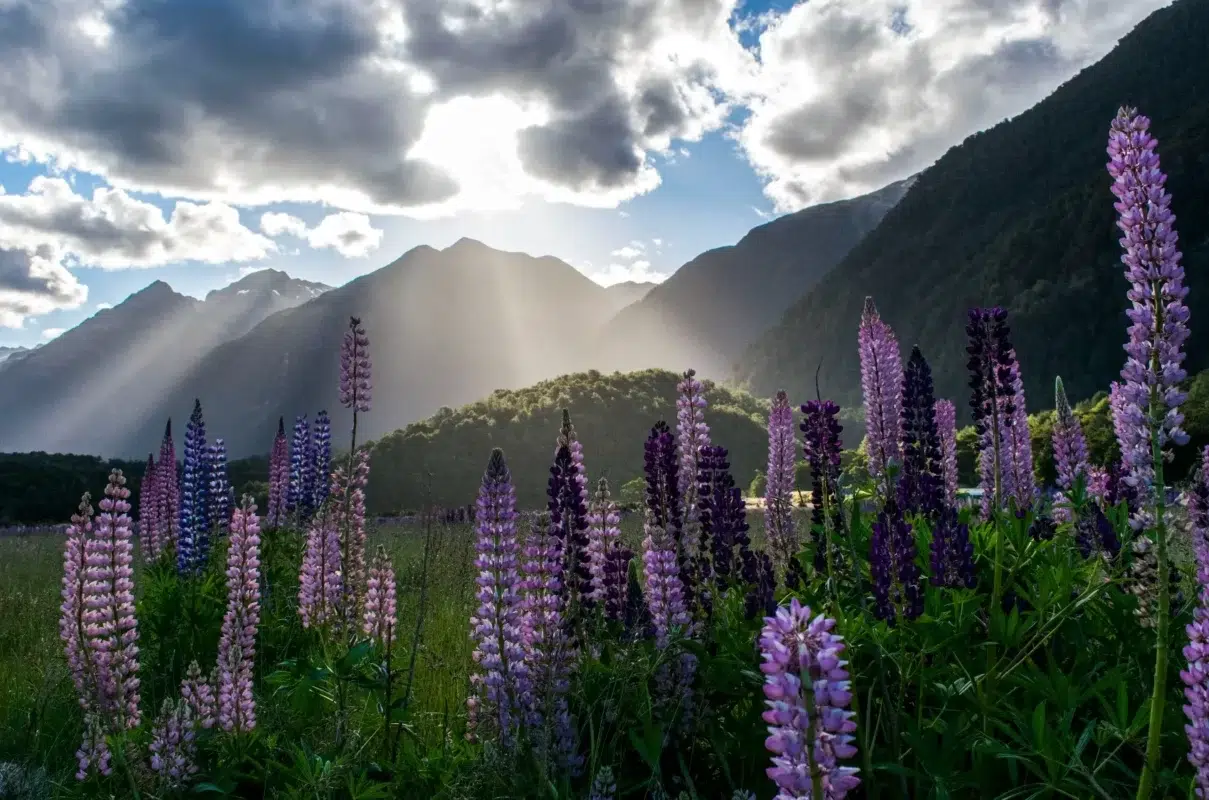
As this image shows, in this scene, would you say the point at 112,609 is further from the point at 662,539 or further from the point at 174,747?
→ the point at 662,539

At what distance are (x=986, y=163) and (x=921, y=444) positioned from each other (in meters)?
130

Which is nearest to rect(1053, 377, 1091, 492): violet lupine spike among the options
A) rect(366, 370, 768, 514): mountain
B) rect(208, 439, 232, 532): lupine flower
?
rect(208, 439, 232, 532): lupine flower

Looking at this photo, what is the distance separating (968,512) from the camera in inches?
193

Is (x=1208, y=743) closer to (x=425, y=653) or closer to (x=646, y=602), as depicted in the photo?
(x=646, y=602)

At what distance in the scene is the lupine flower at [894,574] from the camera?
3199 mm

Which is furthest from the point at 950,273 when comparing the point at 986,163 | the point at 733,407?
the point at 733,407

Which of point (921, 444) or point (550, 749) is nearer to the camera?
point (550, 749)

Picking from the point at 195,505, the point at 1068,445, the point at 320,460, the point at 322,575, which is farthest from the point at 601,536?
the point at 195,505

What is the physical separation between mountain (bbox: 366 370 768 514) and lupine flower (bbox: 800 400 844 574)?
31.6m

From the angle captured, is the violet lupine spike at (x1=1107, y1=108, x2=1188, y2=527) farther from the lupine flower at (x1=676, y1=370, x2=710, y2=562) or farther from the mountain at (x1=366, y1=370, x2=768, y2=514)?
the mountain at (x1=366, y1=370, x2=768, y2=514)

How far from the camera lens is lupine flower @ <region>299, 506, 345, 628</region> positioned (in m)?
5.56

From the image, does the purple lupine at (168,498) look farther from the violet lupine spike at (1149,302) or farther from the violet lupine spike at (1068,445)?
the violet lupine spike at (1149,302)

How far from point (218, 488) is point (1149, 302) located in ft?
30.1

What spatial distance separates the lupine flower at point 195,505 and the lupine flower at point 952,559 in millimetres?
7050
